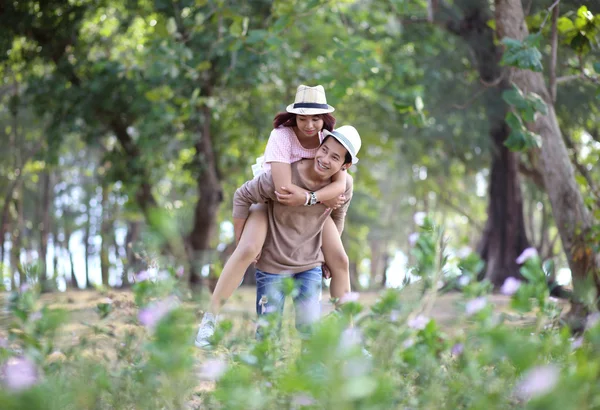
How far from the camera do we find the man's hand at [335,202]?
13.5 feet

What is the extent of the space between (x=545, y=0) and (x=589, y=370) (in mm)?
6472

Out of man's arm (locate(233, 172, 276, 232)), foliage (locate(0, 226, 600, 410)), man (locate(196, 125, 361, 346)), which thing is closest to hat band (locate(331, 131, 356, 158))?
man (locate(196, 125, 361, 346))

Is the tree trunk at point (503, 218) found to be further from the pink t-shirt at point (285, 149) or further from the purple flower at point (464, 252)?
the purple flower at point (464, 252)

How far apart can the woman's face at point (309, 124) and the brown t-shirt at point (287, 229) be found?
0.17 meters

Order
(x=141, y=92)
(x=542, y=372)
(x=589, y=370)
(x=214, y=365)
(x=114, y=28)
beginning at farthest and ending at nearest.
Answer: (x=114, y=28) < (x=141, y=92) < (x=214, y=365) < (x=589, y=370) < (x=542, y=372)

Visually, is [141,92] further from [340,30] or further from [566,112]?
[566,112]

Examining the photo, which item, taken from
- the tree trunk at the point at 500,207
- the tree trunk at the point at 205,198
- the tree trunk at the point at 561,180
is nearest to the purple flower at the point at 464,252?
the tree trunk at the point at 561,180

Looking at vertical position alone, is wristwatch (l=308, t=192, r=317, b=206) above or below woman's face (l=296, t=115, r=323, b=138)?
below

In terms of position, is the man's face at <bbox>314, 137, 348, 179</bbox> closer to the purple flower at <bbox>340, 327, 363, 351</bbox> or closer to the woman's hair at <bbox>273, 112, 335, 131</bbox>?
the woman's hair at <bbox>273, 112, 335, 131</bbox>

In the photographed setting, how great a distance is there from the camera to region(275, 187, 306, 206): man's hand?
13.0 ft

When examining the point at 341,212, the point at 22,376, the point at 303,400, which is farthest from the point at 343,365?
the point at 341,212

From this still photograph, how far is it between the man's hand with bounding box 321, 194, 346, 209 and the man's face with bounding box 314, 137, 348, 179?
6.4 inches

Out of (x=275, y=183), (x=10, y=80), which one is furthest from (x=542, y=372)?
(x=10, y=80)

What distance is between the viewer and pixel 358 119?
55.0 feet
